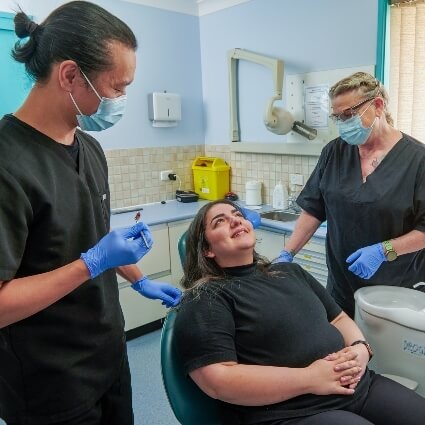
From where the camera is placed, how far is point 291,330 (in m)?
1.24

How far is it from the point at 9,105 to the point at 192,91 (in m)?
1.53

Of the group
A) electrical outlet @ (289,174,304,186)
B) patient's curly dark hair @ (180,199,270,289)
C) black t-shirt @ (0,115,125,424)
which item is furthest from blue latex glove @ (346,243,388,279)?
electrical outlet @ (289,174,304,186)

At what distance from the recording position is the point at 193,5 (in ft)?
11.5

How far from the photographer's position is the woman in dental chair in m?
1.12

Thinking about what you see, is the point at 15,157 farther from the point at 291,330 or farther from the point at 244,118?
the point at 244,118

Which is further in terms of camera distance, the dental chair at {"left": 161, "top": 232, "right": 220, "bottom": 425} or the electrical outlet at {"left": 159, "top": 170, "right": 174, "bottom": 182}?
the electrical outlet at {"left": 159, "top": 170, "right": 174, "bottom": 182}

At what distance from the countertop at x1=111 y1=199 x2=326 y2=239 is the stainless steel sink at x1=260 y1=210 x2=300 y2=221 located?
A: 8 centimetres

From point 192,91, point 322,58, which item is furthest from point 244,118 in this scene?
point 322,58

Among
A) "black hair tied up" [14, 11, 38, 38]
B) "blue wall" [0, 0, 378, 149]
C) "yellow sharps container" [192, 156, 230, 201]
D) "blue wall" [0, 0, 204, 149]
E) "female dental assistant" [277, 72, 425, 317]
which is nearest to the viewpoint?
"black hair tied up" [14, 11, 38, 38]

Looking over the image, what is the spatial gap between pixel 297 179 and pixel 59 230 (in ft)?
7.53

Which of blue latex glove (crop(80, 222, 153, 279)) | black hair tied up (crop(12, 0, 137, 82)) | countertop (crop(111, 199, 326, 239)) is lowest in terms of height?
countertop (crop(111, 199, 326, 239))

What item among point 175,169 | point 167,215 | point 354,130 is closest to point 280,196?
point 167,215

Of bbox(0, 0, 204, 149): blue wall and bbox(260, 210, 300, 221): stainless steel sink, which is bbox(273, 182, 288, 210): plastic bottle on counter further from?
bbox(0, 0, 204, 149): blue wall

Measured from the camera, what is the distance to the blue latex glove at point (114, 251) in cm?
94
